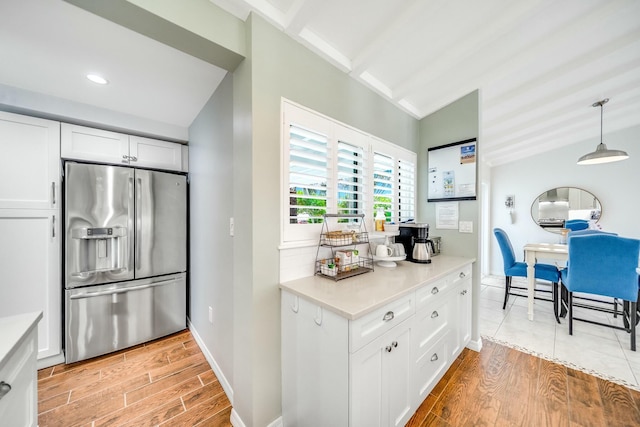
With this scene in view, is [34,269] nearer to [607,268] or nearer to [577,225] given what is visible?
[607,268]

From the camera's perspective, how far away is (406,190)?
251 centimetres

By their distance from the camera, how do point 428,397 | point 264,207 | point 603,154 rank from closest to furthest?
point 264,207 < point 428,397 < point 603,154

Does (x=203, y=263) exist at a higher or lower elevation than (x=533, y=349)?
higher

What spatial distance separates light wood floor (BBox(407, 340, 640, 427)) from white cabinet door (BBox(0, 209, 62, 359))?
302cm

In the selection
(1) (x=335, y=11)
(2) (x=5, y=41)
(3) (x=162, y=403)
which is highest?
(1) (x=335, y=11)

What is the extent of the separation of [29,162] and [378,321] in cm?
300

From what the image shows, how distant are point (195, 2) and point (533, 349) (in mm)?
3799

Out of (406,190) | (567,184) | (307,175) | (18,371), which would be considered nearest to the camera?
(18,371)

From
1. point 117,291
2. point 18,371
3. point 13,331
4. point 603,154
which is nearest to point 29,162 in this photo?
point 117,291

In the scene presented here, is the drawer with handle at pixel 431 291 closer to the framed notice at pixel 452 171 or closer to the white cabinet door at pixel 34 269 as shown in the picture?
the framed notice at pixel 452 171

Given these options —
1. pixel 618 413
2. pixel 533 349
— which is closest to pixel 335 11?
pixel 618 413

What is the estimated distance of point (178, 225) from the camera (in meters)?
2.54

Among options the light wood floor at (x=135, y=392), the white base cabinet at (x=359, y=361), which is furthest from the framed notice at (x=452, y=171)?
the light wood floor at (x=135, y=392)

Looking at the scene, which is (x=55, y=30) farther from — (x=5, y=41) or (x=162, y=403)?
(x=162, y=403)
